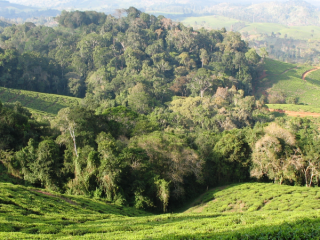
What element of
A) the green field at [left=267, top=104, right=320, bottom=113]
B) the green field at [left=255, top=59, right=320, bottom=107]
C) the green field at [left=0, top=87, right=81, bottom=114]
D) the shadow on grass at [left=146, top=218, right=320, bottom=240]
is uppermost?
the green field at [left=255, top=59, right=320, bottom=107]

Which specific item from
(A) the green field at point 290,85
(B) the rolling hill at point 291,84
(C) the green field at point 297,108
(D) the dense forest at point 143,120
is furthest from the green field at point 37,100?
(A) the green field at point 290,85

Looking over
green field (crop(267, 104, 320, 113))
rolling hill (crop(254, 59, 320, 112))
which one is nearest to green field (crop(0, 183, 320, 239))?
green field (crop(267, 104, 320, 113))

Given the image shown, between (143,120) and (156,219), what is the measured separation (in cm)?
2417

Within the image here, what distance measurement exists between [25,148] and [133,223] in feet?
57.3

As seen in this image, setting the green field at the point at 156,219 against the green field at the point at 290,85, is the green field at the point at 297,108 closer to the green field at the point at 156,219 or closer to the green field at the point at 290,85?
the green field at the point at 290,85

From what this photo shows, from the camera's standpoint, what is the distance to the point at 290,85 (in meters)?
100

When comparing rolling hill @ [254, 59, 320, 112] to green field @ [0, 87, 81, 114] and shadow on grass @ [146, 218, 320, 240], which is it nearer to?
green field @ [0, 87, 81, 114]

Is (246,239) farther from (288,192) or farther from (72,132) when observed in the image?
(72,132)

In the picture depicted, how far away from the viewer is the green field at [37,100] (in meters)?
62.7

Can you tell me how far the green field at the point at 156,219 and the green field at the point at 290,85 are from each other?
7230 centimetres

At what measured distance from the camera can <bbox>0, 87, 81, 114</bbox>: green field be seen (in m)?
62.7

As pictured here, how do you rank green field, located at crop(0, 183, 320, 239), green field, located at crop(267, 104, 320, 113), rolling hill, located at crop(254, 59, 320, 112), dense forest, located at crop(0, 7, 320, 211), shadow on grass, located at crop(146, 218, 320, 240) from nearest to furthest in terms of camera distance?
1. shadow on grass, located at crop(146, 218, 320, 240)
2. green field, located at crop(0, 183, 320, 239)
3. dense forest, located at crop(0, 7, 320, 211)
4. green field, located at crop(267, 104, 320, 113)
5. rolling hill, located at crop(254, 59, 320, 112)

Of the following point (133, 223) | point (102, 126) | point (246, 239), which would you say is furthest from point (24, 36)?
point (246, 239)

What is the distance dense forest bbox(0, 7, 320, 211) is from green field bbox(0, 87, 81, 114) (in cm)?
727
